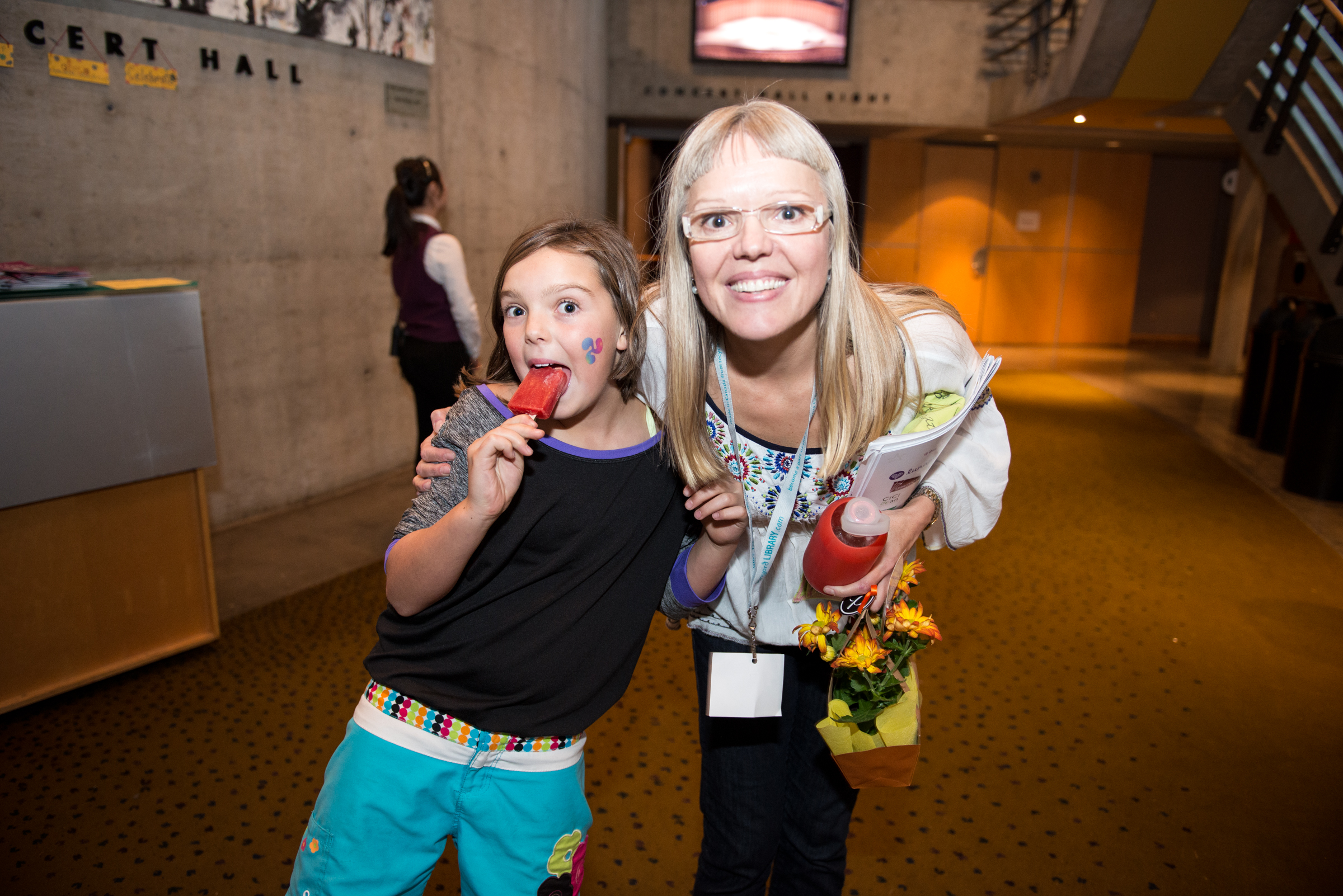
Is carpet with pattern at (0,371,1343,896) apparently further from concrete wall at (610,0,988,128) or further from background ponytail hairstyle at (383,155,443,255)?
concrete wall at (610,0,988,128)

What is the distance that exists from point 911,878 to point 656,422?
1566 mm

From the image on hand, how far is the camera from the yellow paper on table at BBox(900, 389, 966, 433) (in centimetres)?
146

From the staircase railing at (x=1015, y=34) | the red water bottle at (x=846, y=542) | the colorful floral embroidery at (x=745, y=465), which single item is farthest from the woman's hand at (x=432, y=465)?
the staircase railing at (x=1015, y=34)

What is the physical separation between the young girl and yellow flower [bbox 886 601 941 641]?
315 mm

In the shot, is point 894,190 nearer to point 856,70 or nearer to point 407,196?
point 856,70

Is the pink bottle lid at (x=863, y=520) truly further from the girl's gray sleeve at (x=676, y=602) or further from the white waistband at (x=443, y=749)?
the white waistband at (x=443, y=749)

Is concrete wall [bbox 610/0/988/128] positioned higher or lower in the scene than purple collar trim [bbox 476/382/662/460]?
higher

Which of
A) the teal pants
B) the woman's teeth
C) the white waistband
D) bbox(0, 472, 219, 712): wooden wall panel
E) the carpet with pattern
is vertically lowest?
the carpet with pattern

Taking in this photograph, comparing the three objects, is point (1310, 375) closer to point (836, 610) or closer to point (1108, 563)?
point (1108, 563)

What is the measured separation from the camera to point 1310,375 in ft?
17.7

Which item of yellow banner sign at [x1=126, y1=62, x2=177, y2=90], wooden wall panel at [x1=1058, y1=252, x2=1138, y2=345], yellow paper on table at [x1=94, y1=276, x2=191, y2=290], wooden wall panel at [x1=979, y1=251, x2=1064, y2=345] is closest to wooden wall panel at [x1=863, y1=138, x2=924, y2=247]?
Answer: wooden wall panel at [x1=979, y1=251, x2=1064, y2=345]

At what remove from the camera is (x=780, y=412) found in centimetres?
156

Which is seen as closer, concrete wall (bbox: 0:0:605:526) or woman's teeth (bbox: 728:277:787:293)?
woman's teeth (bbox: 728:277:787:293)

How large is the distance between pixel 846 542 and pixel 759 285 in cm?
42
